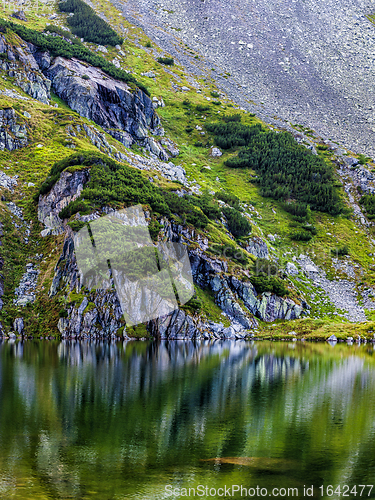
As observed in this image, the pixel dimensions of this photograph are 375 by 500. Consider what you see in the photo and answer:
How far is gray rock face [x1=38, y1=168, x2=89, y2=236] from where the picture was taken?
67750 millimetres

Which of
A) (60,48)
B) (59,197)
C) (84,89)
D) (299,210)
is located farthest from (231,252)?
(60,48)

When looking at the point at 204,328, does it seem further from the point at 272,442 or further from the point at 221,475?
the point at 221,475

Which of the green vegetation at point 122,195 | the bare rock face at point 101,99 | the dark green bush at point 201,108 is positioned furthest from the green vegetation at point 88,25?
the green vegetation at point 122,195

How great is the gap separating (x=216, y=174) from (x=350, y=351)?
216ft

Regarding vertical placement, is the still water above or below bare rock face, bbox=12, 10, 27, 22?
below

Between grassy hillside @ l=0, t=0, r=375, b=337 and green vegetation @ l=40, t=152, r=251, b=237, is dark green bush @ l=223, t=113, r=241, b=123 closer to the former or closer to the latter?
grassy hillside @ l=0, t=0, r=375, b=337

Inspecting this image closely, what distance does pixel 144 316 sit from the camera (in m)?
59.0

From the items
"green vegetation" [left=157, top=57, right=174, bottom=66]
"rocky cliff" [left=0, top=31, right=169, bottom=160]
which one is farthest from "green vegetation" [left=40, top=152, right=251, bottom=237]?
"green vegetation" [left=157, top=57, right=174, bottom=66]

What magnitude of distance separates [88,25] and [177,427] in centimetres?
16241

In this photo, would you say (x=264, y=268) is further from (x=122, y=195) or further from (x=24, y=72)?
(x=24, y=72)

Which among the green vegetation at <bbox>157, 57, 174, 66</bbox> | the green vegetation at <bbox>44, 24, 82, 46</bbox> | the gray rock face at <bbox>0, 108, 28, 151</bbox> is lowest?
the gray rock face at <bbox>0, 108, 28, 151</bbox>

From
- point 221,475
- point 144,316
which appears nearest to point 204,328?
point 144,316

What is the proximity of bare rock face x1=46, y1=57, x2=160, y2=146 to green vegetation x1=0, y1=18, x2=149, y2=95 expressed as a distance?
267 cm

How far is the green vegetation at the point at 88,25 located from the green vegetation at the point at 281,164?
5689 centimetres
